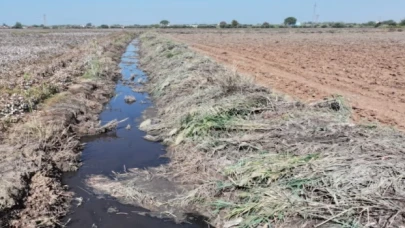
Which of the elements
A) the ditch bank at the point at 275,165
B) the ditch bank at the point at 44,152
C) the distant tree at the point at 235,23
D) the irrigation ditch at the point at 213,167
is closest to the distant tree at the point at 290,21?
the distant tree at the point at 235,23

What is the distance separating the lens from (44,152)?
20.7 ft

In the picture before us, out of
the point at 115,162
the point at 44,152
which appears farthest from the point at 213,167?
the point at 44,152

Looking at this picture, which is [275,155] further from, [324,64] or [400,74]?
[324,64]

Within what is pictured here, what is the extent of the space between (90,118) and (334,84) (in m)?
7.69

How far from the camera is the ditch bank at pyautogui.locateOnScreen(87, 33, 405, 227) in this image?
3957 mm

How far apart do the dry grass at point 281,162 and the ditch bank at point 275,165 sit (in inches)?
0.5

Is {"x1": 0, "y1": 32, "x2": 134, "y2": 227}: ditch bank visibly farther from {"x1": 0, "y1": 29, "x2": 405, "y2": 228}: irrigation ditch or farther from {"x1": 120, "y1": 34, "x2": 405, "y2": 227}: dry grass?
{"x1": 120, "y1": 34, "x2": 405, "y2": 227}: dry grass

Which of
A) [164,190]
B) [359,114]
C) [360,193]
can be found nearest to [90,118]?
[164,190]

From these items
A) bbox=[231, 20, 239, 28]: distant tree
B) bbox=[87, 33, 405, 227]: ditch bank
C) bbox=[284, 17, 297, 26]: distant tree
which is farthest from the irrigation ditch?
bbox=[284, 17, 297, 26]: distant tree

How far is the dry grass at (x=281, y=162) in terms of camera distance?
3.95 meters

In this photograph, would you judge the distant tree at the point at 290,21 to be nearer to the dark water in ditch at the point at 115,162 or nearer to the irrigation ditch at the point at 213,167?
the dark water in ditch at the point at 115,162

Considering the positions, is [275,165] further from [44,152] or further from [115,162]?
[44,152]

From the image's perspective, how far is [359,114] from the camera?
27.9 feet

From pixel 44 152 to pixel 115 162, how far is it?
1210 millimetres
